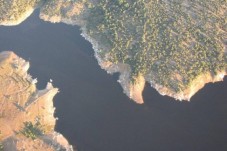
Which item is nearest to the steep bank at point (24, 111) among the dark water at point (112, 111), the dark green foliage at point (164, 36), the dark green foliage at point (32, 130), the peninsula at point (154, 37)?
the dark green foliage at point (32, 130)

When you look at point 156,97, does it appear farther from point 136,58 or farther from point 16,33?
point 16,33

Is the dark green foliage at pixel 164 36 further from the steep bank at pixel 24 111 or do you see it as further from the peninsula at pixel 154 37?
the steep bank at pixel 24 111

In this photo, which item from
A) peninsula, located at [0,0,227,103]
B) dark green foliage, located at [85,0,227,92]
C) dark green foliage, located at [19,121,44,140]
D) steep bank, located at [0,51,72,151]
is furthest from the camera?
dark green foliage, located at [85,0,227,92]

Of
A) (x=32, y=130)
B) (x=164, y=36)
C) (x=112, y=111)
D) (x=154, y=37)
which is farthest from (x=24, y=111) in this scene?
(x=164, y=36)

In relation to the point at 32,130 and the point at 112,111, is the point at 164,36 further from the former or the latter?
the point at 32,130

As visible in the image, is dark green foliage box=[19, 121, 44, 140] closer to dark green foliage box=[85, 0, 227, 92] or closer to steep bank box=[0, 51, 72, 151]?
steep bank box=[0, 51, 72, 151]

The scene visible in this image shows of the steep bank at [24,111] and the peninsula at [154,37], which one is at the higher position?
the peninsula at [154,37]

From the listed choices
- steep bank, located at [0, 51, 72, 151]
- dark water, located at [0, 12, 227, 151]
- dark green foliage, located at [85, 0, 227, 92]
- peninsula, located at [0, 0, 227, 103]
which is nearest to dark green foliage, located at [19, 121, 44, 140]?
steep bank, located at [0, 51, 72, 151]

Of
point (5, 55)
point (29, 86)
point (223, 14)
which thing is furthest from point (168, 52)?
point (5, 55)
